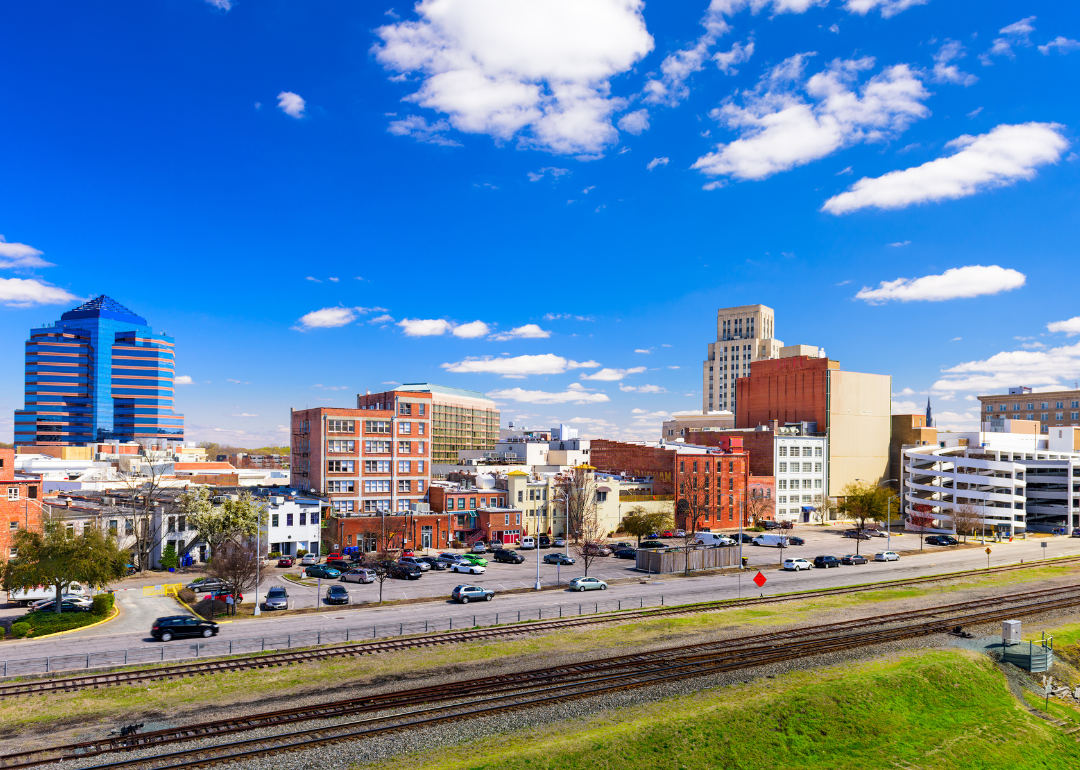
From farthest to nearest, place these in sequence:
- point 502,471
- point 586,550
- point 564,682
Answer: point 502,471, point 586,550, point 564,682

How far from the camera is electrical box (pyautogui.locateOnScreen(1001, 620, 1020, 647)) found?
1745 inches

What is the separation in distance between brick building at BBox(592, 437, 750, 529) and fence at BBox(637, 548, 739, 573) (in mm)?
31522

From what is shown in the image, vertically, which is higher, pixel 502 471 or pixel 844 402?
pixel 844 402

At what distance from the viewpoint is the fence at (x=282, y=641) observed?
124 feet

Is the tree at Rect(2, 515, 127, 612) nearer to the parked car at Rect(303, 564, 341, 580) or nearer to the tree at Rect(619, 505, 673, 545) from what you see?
the parked car at Rect(303, 564, 341, 580)

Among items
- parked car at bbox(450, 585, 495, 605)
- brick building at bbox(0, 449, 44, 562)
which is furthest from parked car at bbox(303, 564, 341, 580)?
brick building at bbox(0, 449, 44, 562)

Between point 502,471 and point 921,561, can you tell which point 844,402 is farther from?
point 502,471

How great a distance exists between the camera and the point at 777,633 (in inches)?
1841

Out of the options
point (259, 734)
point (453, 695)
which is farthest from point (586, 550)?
point (259, 734)

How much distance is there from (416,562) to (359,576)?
789cm

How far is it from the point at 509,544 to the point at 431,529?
10.5 metres

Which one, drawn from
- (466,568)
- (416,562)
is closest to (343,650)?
(416,562)

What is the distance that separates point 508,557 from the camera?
3086 inches

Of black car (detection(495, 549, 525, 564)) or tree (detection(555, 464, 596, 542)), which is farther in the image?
tree (detection(555, 464, 596, 542))
